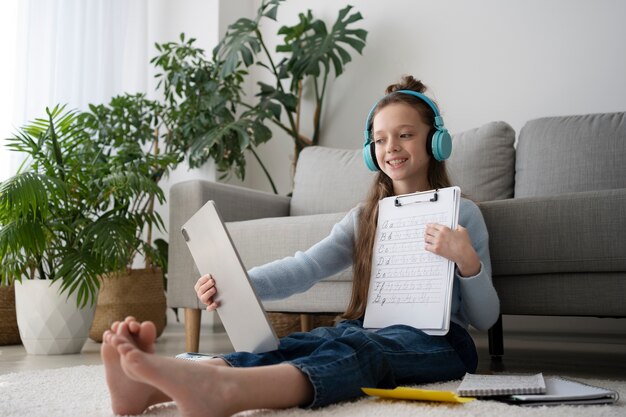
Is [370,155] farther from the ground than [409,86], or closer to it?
closer to it

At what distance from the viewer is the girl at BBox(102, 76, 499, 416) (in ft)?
2.94

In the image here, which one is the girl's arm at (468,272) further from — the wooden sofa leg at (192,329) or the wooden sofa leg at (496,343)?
the wooden sofa leg at (192,329)

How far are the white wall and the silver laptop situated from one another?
2057 millimetres

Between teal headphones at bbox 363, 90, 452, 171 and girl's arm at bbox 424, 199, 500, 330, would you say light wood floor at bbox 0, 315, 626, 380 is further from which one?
teal headphones at bbox 363, 90, 452, 171

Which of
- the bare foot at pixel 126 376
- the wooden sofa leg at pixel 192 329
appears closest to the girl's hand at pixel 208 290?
the bare foot at pixel 126 376

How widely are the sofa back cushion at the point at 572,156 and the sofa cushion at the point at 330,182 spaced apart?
60cm

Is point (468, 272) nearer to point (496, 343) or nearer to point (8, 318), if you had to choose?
point (496, 343)

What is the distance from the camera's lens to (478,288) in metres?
1.35

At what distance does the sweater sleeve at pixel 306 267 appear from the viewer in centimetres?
143

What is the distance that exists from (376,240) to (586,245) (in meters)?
0.51

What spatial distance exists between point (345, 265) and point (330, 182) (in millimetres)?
1189

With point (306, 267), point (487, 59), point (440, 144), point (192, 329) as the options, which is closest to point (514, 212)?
point (440, 144)

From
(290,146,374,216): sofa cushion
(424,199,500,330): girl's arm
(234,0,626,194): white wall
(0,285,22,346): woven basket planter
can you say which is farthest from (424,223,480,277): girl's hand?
(0,285,22,346): woven basket planter

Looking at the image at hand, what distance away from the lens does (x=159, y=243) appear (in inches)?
125
